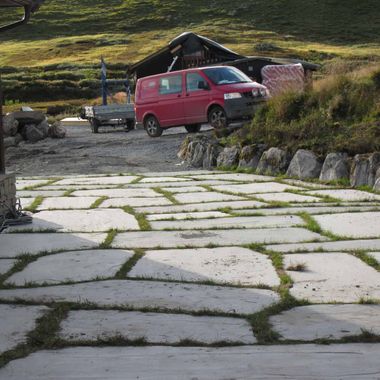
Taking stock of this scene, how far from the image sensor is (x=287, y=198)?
28.1ft

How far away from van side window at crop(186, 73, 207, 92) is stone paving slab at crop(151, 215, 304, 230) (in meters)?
11.6

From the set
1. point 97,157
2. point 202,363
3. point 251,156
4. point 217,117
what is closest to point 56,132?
point 217,117

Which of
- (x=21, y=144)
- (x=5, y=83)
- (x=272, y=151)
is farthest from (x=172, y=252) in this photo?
(x=5, y=83)

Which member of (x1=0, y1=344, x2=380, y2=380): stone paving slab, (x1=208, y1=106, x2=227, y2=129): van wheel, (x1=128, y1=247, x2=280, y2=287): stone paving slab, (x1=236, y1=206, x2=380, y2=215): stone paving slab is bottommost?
(x1=208, y1=106, x2=227, y2=129): van wheel

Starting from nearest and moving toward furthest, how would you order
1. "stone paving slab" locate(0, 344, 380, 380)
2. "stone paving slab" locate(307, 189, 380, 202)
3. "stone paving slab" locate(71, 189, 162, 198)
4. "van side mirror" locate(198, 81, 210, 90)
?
"stone paving slab" locate(0, 344, 380, 380), "stone paving slab" locate(307, 189, 380, 202), "stone paving slab" locate(71, 189, 162, 198), "van side mirror" locate(198, 81, 210, 90)

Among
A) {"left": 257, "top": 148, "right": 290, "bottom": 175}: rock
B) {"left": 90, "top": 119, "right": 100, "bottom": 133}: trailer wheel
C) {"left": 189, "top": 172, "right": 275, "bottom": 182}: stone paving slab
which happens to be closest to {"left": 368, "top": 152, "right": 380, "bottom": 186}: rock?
{"left": 189, "top": 172, "right": 275, "bottom": 182}: stone paving slab

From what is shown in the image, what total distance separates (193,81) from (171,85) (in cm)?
85

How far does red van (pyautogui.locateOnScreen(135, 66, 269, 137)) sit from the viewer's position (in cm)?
1769

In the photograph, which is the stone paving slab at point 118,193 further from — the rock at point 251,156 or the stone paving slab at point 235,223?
the rock at point 251,156

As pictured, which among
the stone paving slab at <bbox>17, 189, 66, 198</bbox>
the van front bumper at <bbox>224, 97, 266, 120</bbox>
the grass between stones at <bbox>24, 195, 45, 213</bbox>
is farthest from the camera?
the van front bumper at <bbox>224, 97, 266, 120</bbox>

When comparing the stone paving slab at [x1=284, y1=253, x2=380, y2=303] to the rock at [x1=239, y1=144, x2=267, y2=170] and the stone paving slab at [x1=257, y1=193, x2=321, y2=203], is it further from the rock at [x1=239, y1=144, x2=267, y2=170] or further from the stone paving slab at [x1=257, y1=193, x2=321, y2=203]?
the rock at [x1=239, y1=144, x2=267, y2=170]

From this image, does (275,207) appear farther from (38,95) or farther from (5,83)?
(5,83)

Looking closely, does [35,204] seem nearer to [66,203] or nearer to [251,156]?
[66,203]

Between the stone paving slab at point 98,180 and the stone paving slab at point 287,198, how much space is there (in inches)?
112
